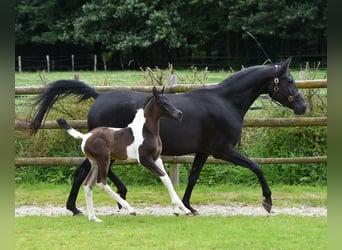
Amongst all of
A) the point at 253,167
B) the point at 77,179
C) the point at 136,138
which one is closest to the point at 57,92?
the point at 77,179

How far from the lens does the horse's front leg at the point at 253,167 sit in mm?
5875

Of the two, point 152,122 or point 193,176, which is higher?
point 152,122

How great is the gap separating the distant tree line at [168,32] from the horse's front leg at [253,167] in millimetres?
27317

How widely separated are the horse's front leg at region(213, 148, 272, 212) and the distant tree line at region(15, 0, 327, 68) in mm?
27317

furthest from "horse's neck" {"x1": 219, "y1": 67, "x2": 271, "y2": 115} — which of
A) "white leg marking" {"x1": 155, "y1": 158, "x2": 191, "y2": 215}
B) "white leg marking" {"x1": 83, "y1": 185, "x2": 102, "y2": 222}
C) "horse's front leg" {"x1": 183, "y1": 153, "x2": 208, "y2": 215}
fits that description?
"white leg marking" {"x1": 83, "y1": 185, "x2": 102, "y2": 222}

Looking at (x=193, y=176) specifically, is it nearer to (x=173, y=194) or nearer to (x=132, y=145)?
(x=173, y=194)

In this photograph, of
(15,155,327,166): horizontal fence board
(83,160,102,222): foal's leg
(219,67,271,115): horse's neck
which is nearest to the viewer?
(83,160,102,222): foal's leg

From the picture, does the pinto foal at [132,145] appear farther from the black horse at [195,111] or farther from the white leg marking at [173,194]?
the black horse at [195,111]

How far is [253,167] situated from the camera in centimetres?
588

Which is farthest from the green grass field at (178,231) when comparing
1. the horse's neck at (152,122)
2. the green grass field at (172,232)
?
the horse's neck at (152,122)

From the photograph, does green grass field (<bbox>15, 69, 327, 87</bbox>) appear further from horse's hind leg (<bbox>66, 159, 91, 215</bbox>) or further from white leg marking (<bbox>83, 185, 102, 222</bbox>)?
white leg marking (<bbox>83, 185, 102, 222</bbox>)

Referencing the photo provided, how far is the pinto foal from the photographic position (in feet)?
18.0

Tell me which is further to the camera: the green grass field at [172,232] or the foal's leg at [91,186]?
the foal's leg at [91,186]

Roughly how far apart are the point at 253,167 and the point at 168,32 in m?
29.7
